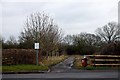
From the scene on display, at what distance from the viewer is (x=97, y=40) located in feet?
265

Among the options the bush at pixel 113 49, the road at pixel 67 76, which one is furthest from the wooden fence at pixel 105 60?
the road at pixel 67 76

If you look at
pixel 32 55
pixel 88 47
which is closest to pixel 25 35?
pixel 32 55

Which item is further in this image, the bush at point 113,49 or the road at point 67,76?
the bush at point 113,49

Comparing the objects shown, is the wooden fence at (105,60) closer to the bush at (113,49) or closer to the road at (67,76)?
the bush at (113,49)

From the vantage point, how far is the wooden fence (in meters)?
27.4

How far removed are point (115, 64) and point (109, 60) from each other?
68cm

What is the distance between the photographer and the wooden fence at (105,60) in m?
27.4

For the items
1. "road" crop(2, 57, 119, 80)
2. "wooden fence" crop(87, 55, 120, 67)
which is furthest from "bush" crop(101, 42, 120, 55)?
"road" crop(2, 57, 119, 80)

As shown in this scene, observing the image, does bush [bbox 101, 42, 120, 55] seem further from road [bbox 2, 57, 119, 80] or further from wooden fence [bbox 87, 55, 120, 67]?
road [bbox 2, 57, 119, 80]

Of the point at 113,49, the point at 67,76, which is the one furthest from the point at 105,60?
the point at 67,76

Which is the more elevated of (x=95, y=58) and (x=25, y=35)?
(x=25, y=35)

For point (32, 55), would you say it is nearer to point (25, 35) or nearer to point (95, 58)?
point (95, 58)

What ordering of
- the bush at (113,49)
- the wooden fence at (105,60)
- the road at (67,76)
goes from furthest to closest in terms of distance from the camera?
the bush at (113,49) < the wooden fence at (105,60) < the road at (67,76)

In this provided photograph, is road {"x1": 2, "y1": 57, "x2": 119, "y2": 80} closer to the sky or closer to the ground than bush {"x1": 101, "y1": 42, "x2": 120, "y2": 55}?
closer to the ground
